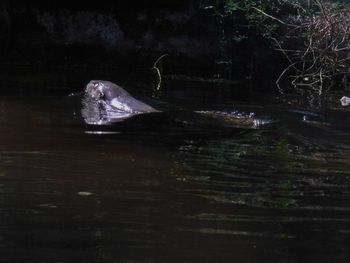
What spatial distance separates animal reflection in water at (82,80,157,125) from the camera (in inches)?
299

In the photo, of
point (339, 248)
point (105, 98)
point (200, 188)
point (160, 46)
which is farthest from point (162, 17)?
point (339, 248)

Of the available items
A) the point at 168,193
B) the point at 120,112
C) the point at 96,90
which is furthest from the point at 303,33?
the point at 168,193

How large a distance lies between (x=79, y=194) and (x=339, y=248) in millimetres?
1789

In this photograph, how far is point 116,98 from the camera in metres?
8.34

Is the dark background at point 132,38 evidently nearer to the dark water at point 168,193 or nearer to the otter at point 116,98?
the otter at point 116,98

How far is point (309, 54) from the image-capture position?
38.9ft

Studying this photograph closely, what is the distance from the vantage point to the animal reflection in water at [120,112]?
755cm

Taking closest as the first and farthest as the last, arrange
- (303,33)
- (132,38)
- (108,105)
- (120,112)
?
1. (120,112)
2. (108,105)
3. (303,33)
4. (132,38)

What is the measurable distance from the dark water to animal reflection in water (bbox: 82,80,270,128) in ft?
1.16

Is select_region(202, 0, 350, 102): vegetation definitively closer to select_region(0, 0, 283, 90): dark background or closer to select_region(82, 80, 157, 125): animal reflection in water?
select_region(0, 0, 283, 90): dark background

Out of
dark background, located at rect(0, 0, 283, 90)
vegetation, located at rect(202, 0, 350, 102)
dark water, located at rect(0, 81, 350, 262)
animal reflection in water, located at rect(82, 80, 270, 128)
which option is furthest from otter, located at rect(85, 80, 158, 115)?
dark background, located at rect(0, 0, 283, 90)

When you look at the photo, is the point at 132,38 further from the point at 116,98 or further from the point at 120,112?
the point at 120,112

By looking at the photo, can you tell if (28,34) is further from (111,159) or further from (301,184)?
(301,184)

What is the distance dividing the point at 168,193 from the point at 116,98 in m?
3.94
